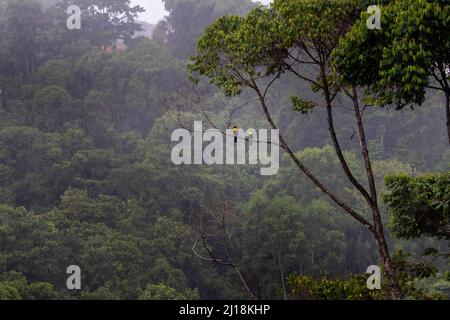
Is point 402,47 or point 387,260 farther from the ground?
point 402,47

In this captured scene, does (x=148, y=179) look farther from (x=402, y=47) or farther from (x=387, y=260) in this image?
(x=402, y=47)

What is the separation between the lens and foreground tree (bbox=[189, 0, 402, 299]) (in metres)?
6.94

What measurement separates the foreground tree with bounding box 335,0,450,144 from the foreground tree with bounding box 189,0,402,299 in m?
0.49

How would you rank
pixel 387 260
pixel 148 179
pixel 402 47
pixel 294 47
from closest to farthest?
pixel 402 47 → pixel 387 260 → pixel 294 47 → pixel 148 179

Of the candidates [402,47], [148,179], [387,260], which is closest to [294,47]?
[402,47]

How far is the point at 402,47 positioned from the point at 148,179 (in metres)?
21.3

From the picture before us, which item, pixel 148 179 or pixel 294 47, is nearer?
pixel 294 47

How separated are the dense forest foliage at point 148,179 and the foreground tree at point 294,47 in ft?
16.5

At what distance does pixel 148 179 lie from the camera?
26516 millimetres

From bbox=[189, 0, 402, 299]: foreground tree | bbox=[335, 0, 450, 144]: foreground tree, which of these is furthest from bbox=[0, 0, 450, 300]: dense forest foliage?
bbox=[335, 0, 450, 144]: foreground tree

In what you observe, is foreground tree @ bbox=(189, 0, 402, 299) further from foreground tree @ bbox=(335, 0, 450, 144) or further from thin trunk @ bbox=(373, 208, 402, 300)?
foreground tree @ bbox=(335, 0, 450, 144)

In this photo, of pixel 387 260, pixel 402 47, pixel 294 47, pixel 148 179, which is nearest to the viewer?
pixel 402 47
